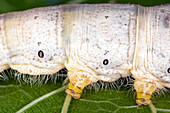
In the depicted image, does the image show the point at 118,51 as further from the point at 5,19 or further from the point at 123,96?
the point at 5,19

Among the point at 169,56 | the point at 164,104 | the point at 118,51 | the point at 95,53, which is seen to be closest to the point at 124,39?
the point at 118,51

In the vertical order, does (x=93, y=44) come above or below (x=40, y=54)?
above

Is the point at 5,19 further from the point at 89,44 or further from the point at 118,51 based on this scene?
the point at 118,51

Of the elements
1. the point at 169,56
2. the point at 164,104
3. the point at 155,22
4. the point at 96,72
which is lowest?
the point at 164,104

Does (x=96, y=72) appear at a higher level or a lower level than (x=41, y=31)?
lower

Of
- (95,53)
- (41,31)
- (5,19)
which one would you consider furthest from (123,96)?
(5,19)

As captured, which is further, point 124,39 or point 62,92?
point 62,92
